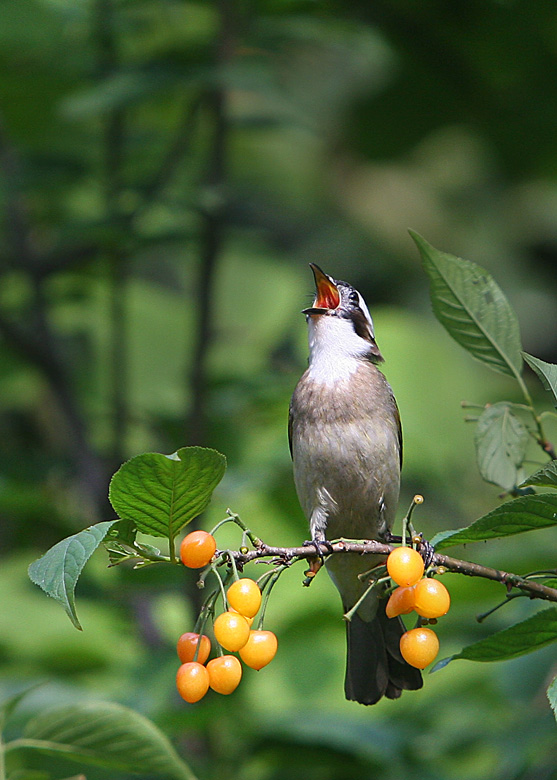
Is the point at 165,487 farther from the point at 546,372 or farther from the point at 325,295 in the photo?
the point at 325,295

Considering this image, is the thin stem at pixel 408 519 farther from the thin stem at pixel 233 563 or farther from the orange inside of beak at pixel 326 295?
the orange inside of beak at pixel 326 295

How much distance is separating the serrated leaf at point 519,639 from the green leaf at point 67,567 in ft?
2.52

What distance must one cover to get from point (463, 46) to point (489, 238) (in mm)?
2966

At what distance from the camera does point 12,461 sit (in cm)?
439

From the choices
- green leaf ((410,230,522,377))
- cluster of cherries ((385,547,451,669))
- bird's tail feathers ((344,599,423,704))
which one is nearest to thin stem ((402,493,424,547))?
cluster of cherries ((385,547,451,669))

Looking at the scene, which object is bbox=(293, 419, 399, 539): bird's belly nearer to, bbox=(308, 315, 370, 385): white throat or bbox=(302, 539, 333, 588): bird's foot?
bbox=(308, 315, 370, 385): white throat

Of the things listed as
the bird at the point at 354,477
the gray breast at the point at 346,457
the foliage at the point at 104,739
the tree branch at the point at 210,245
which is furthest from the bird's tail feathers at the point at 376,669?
the tree branch at the point at 210,245

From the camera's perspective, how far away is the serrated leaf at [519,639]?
1819mm

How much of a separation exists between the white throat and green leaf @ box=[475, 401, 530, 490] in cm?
79

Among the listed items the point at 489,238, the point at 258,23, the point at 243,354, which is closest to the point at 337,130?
the point at 489,238

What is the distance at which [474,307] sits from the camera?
2.19 metres

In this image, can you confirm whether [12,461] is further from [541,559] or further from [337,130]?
[337,130]

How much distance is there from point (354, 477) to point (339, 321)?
70cm

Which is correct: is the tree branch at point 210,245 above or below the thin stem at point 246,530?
below
